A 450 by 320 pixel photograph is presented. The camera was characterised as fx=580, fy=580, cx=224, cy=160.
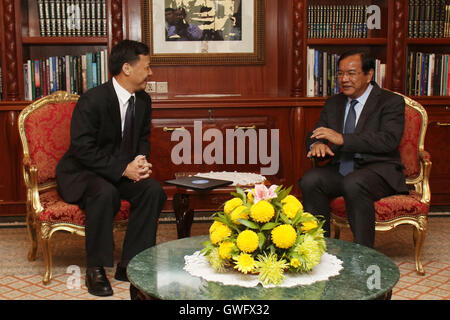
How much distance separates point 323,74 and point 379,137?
4.47 ft

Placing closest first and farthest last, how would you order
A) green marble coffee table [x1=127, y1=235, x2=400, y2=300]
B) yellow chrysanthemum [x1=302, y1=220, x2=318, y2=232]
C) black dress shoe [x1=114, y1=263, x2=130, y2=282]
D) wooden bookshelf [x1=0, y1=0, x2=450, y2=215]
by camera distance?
1. green marble coffee table [x1=127, y1=235, x2=400, y2=300]
2. yellow chrysanthemum [x1=302, y1=220, x2=318, y2=232]
3. black dress shoe [x1=114, y1=263, x2=130, y2=282]
4. wooden bookshelf [x1=0, y1=0, x2=450, y2=215]

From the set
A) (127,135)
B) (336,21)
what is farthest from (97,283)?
(336,21)

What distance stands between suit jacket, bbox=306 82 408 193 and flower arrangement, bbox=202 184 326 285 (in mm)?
1237

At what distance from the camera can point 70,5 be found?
417 cm

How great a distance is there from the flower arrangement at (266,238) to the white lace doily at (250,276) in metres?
0.02

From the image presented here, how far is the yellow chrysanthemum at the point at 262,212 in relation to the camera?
1803 millimetres

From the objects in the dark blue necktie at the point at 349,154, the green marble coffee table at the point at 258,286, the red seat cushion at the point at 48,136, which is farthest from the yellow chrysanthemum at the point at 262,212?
the red seat cushion at the point at 48,136

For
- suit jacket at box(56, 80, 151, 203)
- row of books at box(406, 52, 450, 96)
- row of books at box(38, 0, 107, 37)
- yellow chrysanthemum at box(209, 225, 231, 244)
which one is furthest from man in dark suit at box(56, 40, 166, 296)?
row of books at box(406, 52, 450, 96)

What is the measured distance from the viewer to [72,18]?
4.18 metres

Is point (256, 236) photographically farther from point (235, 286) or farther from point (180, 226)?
point (180, 226)

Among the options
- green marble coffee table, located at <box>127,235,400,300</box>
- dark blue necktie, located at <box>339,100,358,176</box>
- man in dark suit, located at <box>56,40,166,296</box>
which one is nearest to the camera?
green marble coffee table, located at <box>127,235,400,300</box>

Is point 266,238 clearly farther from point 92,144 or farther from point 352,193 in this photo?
point 92,144

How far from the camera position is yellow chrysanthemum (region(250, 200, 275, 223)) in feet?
5.91

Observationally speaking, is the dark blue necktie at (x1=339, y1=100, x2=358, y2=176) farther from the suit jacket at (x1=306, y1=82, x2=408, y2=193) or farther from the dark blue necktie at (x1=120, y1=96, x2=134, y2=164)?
the dark blue necktie at (x1=120, y1=96, x2=134, y2=164)
